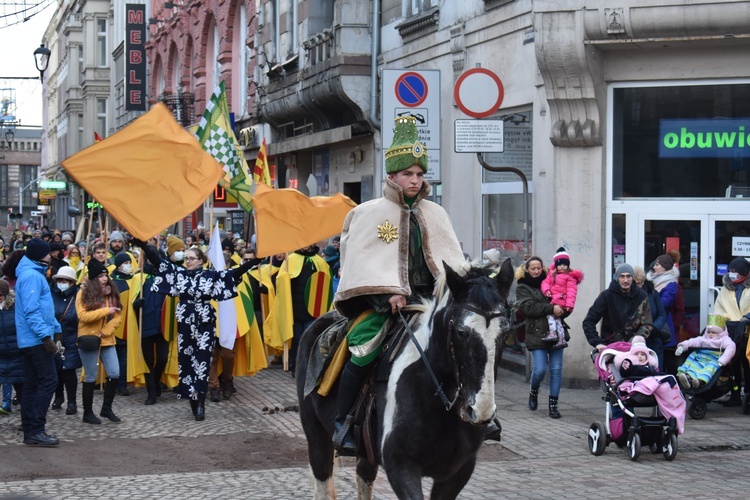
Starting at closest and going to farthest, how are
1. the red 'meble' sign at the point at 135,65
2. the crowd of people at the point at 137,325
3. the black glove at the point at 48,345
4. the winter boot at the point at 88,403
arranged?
the black glove at the point at 48,345 < the crowd of people at the point at 137,325 < the winter boot at the point at 88,403 < the red 'meble' sign at the point at 135,65

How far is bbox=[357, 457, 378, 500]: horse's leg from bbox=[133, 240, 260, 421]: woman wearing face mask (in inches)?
204

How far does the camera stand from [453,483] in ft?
20.4

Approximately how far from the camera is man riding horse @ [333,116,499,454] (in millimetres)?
6500

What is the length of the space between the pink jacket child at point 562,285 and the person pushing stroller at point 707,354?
4.47 ft

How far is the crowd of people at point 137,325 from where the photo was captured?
1085cm

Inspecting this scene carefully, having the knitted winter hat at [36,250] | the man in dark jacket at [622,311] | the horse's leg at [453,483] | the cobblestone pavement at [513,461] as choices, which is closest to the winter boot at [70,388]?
the cobblestone pavement at [513,461]

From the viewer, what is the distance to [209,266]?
562 inches

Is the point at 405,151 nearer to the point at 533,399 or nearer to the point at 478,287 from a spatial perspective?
the point at 478,287

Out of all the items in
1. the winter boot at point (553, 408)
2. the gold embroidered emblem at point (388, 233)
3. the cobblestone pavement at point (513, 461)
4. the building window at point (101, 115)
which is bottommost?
the cobblestone pavement at point (513, 461)

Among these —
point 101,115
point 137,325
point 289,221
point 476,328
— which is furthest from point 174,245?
point 101,115

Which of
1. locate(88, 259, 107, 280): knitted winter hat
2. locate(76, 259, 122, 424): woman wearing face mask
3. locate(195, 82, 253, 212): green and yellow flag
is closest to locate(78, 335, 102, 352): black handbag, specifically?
locate(76, 259, 122, 424): woman wearing face mask

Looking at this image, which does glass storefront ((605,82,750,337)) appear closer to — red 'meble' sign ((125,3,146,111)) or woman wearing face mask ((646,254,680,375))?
woman wearing face mask ((646,254,680,375))

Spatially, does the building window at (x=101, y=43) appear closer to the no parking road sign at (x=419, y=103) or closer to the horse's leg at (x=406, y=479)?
the no parking road sign at (x=419, y=103)

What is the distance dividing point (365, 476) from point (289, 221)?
172 inches
